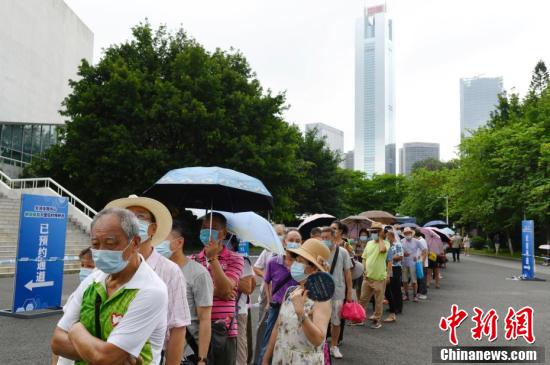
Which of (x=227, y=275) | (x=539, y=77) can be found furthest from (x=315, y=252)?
(x=539, y=77)

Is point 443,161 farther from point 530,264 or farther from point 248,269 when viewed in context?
point 248,269

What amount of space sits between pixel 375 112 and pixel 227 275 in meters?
189

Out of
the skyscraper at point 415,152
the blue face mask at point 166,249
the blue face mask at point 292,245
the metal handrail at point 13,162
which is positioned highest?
the skyscraper at point 415,152

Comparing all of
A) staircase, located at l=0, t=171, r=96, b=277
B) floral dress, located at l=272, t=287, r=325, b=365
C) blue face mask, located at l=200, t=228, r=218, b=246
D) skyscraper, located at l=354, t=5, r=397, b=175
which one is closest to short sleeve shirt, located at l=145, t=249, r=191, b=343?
floral dress, located at l=272, t=287, r=325, b=365

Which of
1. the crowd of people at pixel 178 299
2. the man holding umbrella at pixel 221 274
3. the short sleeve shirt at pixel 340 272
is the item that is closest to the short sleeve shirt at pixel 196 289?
the crowd of people at pixel 178 299

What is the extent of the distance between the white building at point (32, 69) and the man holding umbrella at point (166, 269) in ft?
111

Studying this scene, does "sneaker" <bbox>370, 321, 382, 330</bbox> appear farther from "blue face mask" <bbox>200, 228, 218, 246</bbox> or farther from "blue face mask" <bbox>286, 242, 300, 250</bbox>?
"blue face mask" <bbox>200, 228, 218, 246</bbox>

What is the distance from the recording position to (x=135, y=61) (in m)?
27.5

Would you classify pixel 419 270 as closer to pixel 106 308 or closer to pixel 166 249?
pixel 166 249

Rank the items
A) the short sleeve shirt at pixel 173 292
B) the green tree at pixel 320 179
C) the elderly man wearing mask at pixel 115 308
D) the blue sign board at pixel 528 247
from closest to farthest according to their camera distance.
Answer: the elderly man wearing mask at pixel 115 308 → the short sleeve shirt at pixel 173 292 → the blue sign board at pixel 528 247 → the green tree at pixel 320 179

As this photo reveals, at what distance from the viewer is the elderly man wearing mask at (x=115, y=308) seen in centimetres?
194

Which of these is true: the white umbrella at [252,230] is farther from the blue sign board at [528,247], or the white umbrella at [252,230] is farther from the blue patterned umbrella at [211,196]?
the blue sign board at [528,247]

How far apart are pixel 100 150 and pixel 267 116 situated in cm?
866

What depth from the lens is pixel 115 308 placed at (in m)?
2.00
